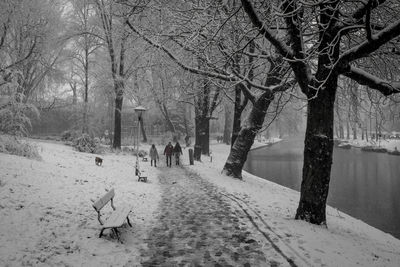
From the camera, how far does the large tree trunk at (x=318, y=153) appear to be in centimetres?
636

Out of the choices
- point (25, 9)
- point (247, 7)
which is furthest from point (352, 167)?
point (25, 9)

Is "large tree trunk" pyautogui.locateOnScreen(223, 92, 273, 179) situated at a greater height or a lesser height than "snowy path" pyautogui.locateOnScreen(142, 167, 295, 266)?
greater

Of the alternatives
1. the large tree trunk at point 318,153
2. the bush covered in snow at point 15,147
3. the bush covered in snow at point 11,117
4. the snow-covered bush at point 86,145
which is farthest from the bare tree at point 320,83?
the snow-covered bush at point 86,145

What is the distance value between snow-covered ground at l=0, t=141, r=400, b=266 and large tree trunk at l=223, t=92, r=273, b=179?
115 inches

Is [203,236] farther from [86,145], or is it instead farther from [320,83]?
[86,145]

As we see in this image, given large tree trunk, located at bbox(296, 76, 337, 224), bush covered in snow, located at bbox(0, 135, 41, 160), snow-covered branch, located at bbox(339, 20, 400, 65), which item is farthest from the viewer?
bush covered in snow, located at bbox(0, 135, 41, 160)

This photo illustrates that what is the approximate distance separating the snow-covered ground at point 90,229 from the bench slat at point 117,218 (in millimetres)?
328

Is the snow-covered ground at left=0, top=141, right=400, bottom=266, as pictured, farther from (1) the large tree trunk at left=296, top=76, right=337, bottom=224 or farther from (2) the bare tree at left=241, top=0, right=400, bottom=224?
(2) the bare tree at left=241, top=0, right=400, bottom=224

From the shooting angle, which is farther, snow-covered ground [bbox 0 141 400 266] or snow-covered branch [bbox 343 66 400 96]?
snow-covered branch [bbox 343 66 400 96]

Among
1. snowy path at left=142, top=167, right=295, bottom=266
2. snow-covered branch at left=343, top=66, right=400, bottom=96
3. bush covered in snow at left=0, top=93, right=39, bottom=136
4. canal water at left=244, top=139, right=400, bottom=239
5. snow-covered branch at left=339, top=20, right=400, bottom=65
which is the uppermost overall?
snow-covered branch at left=339, top=20, right=400, bottom=65

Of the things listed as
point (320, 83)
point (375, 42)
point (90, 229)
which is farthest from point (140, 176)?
point (375, 42)

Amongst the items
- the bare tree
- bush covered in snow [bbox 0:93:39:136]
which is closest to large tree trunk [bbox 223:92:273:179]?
the bare tree

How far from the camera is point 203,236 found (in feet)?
18.9

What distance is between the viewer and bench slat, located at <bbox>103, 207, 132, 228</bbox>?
17.4ft
